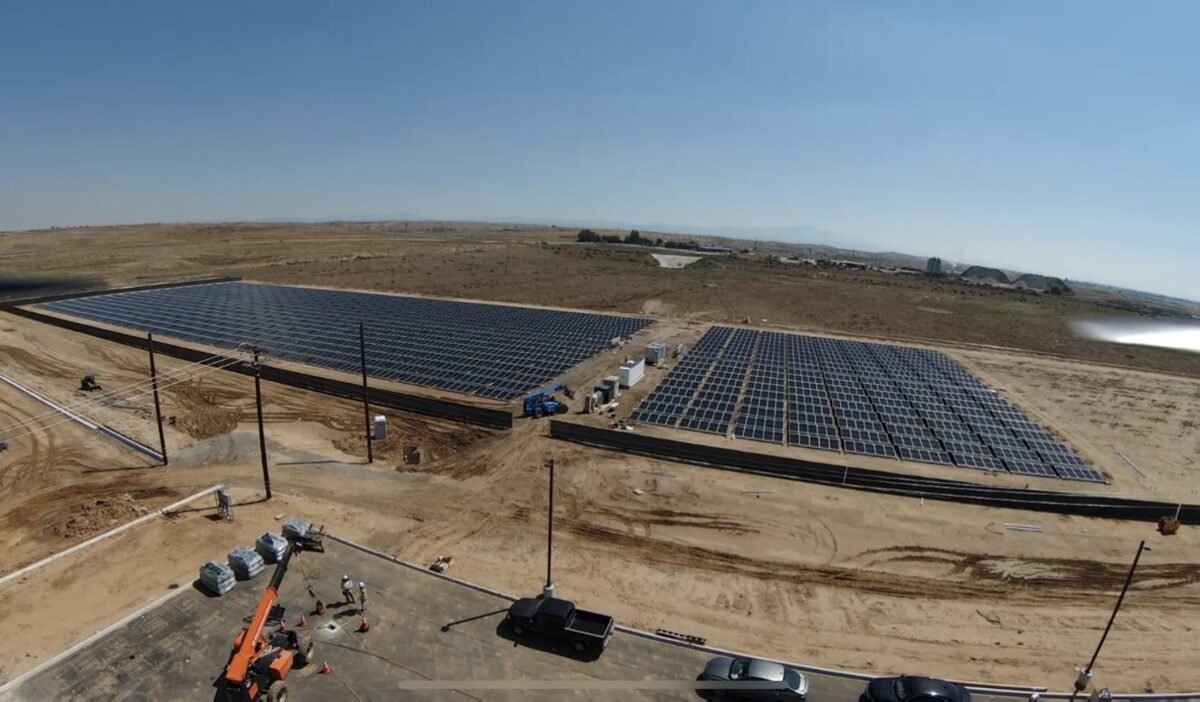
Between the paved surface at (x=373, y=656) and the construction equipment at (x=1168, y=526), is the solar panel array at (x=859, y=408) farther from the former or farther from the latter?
the paved surface at (x=373, y=656)

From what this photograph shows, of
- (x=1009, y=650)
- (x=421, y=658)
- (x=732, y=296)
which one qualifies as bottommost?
(x=1009, y=650)

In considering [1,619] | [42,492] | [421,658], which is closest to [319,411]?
[42,492]

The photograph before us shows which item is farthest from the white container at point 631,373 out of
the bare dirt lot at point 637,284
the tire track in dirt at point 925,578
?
the bare dirt lot at point 637,284

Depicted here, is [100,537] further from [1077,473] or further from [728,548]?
[1077,473]

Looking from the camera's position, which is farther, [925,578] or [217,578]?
[925,578]

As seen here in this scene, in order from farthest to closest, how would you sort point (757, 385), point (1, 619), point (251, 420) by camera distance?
point (757, 385), point (251, 420), point (1, 619)

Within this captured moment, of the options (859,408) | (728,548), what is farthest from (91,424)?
(859,408)

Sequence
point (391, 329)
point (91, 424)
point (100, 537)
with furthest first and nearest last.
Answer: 1. point (391, 329)
2. point (91, 424)
3. point (100, 537)

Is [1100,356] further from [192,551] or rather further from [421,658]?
[192,551]
